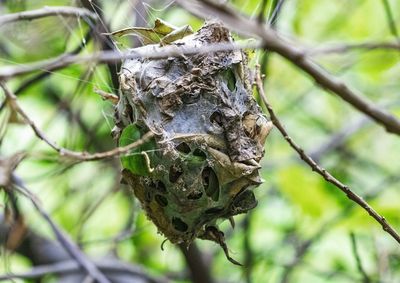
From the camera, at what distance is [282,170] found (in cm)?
304

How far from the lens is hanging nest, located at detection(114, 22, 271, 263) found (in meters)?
1.56

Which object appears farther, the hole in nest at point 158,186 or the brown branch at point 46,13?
the brown branch at point 46,13

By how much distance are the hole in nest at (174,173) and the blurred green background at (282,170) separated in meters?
0.68

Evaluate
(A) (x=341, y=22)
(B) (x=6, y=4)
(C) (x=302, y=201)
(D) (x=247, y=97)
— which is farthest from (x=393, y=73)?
(D) (x=247, y=97)

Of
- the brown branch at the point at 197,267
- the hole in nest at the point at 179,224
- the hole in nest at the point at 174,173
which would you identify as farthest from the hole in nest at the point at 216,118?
the brown branch at the point at 197,267

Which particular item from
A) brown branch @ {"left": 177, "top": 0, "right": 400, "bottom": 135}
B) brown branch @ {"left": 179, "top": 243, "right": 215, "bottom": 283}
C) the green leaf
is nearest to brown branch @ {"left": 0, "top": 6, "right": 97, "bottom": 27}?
the green leaf

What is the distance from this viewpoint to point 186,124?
5.16 feet

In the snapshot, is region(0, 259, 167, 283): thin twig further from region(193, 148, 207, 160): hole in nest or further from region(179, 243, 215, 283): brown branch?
region(193, 148, 207, 160): hole in nest

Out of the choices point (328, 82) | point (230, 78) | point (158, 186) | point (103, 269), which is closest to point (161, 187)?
point (158, 186)

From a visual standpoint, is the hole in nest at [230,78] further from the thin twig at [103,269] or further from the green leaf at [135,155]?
the thin twig at [103,269]

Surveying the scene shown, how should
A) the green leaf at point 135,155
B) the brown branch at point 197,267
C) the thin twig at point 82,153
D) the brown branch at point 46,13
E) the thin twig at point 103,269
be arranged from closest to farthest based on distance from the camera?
the thin twig at point 82,153 → the green leaf at point 135,155 → the brown branch at point 46,13 → the brown branch at point 197,267 → the thin twig at point 103,269

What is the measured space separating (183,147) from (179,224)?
0.61 ft

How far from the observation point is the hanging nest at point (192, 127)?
156 centimetres

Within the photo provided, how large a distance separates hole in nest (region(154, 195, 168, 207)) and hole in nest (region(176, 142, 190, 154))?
0.38ft
